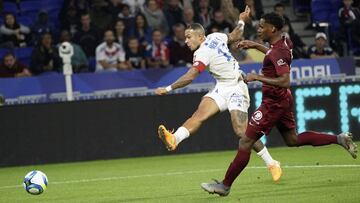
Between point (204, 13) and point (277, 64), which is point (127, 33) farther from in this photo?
point (277, 64)

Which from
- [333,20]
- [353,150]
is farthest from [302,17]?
[353,150]

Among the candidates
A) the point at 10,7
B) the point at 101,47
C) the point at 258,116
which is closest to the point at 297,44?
the point at 101,47

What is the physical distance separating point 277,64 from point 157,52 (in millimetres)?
10156

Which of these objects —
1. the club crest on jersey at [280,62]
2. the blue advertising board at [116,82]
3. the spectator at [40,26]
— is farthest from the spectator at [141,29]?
the club crest on jersey at [280,62]

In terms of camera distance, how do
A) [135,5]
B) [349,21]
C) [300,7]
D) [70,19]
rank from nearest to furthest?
[70,19] < [349,21] < [135,5] < [300,7]

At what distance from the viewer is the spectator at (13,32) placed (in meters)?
21.8

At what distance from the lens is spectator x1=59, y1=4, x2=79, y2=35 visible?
22.5 m

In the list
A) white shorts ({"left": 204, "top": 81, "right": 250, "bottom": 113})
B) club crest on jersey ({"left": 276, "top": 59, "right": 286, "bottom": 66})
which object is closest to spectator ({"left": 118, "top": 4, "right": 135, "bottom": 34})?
white shorts ({"left": 204, "top": 81, "right": 250, "bottom": 113})

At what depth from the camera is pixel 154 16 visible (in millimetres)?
22781

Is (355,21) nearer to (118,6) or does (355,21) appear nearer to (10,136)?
(118,6)

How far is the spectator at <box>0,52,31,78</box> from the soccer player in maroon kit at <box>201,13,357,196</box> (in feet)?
30.5

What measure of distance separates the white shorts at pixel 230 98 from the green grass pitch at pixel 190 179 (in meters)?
1.04

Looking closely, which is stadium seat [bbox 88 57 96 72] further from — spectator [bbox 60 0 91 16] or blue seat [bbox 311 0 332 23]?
blue seat [bbox 311 0 332 23]

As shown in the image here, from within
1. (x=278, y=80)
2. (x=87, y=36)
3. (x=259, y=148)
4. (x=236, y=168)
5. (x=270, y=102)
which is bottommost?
(x=87, y=36)
